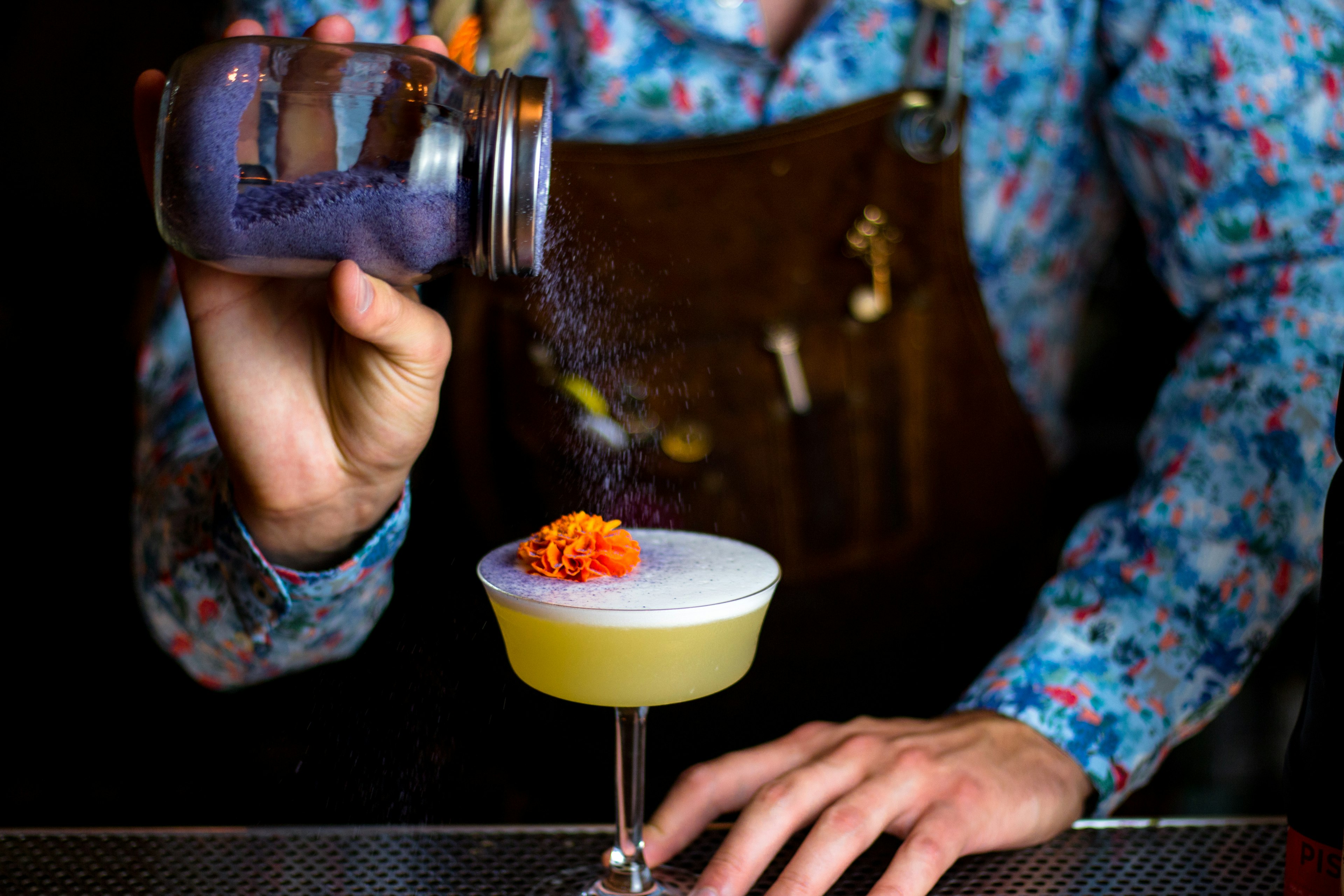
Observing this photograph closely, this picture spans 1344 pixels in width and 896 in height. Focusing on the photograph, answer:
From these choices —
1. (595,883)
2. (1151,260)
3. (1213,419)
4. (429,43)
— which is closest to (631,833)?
(595,883)

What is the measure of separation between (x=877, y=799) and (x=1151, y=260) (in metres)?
0.98

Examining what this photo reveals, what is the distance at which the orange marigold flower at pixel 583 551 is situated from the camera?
89cm

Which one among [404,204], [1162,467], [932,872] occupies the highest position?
[404,204]

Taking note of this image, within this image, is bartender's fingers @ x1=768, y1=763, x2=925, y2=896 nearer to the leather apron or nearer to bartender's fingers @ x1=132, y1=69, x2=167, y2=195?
the leather apron

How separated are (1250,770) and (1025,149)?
1532 millimetres

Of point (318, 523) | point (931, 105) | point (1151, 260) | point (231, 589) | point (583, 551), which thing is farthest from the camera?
point (1151, 260)

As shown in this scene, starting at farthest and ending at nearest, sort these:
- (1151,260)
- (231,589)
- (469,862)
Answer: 1. (1151,260)
2. (231,589)
3. (469,862)

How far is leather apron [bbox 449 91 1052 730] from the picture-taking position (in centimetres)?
149

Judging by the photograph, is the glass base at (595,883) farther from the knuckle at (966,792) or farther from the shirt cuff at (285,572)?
the shirt cuff at (285,572)

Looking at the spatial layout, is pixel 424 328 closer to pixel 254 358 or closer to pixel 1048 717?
pixel 254 358

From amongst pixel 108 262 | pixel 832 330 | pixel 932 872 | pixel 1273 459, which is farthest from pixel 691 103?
pixel 108 262

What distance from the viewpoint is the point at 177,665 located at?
2.60 metres

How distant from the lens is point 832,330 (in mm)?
1540

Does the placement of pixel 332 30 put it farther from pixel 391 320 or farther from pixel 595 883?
pixel 595 883
